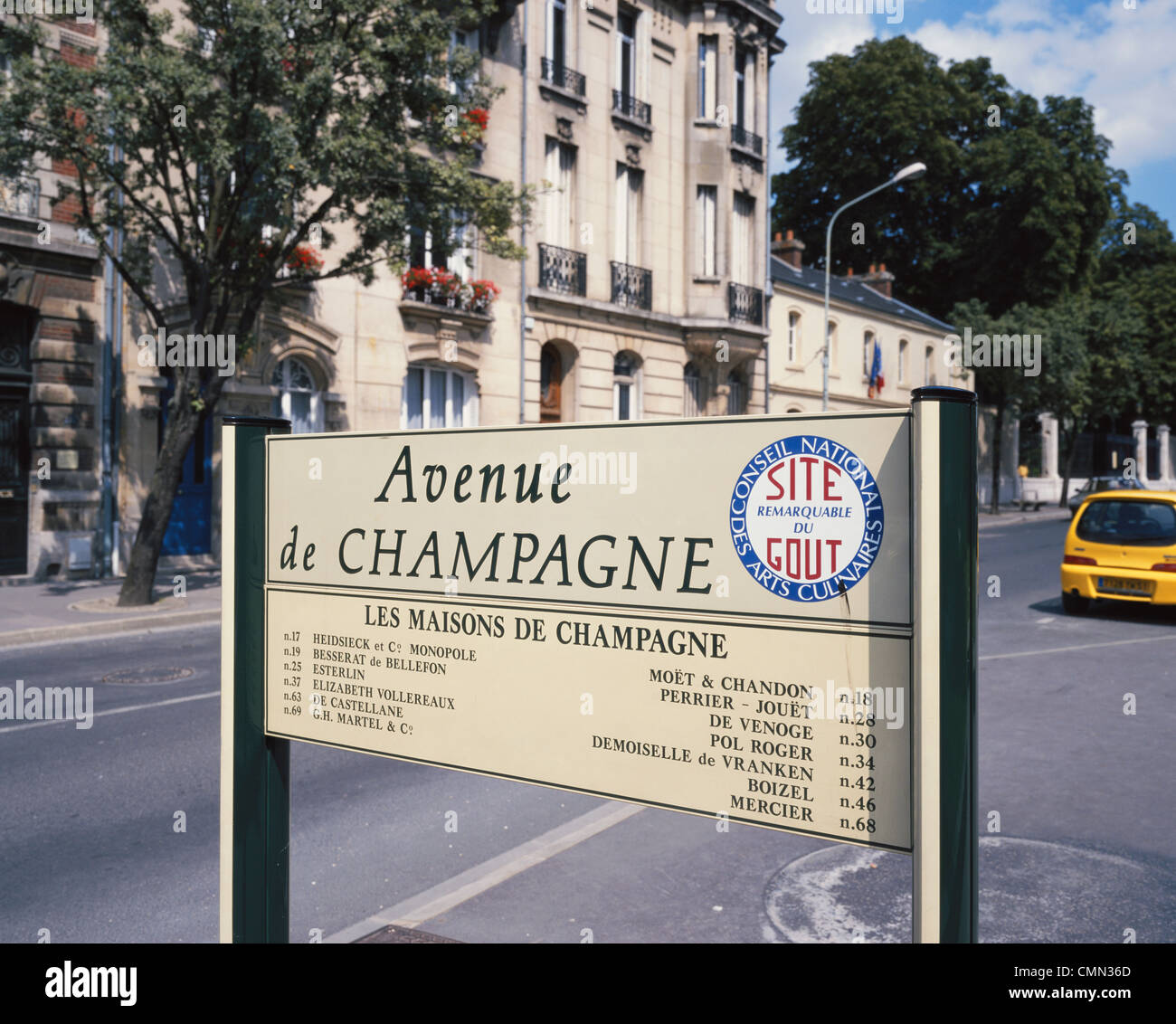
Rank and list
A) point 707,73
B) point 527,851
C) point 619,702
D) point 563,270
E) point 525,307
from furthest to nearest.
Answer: point 707,73 < point 563,270 < point 525,307 < point 527,851 < point 619,702

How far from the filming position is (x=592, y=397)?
25.4 metres

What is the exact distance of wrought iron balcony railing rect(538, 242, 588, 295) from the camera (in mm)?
24031

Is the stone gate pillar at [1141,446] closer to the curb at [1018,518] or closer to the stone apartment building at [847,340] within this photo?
the stone apartment building at [847,340]

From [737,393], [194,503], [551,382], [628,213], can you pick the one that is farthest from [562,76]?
[194,503]

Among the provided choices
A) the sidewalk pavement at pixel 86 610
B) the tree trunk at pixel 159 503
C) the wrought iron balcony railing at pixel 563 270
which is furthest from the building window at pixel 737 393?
the tree trunk at pixel 159 503

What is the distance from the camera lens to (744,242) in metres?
29.1

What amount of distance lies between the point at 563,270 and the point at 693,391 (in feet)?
19.8

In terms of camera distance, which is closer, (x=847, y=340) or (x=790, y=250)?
(x=790, y=250)

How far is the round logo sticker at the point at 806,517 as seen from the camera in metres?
2.05

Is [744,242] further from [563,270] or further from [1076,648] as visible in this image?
[1076,648]

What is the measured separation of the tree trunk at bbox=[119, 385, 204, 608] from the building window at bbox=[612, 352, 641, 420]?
45.0 feet

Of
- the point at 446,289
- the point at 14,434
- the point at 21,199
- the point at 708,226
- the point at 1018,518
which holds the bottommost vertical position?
the point at 1018,518

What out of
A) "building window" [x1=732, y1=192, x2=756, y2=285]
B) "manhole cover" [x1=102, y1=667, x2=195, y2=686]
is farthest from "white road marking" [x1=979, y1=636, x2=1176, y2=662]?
"building window" [x1=732, y1=192, x2=756, y2=285]

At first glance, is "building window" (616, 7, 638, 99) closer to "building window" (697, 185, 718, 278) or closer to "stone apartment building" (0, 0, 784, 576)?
"stone apartment building" (0, 0, 784, 576)
